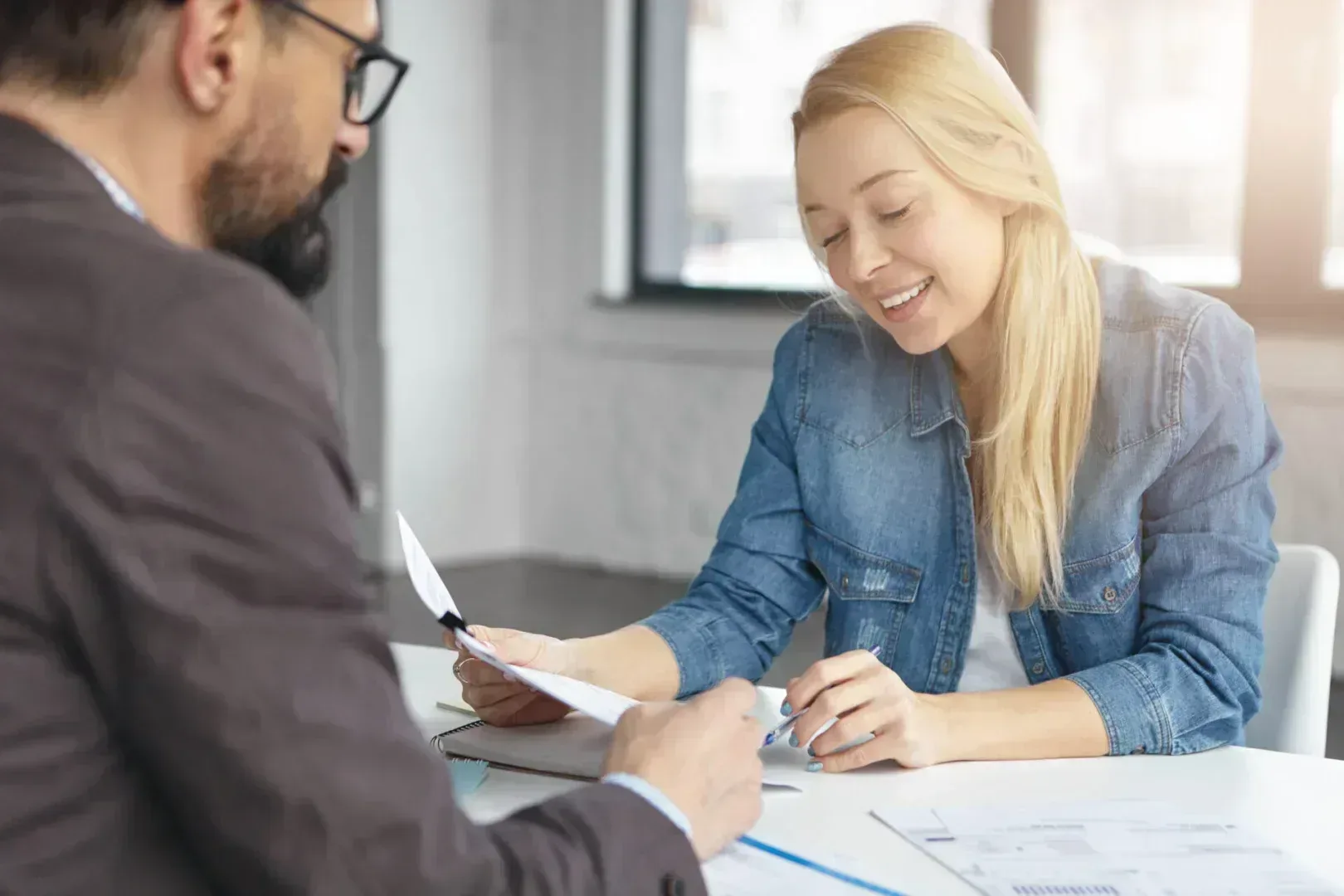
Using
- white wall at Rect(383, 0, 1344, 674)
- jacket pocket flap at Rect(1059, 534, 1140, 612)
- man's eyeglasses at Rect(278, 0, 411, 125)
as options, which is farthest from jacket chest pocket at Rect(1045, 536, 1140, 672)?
white wall at Rect(383, 0, 1344, 674)

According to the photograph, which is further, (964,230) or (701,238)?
(701,238)

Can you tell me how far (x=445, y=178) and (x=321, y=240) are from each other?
4.65 metres

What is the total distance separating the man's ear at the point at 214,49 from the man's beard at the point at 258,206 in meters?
0.04

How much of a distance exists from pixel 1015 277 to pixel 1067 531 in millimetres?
269

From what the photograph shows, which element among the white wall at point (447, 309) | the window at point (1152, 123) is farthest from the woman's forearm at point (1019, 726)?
the white wall at point (447, 309)

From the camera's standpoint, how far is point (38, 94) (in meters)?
0.77

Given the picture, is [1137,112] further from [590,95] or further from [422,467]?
[422,467]

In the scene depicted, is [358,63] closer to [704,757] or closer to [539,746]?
[704,757]

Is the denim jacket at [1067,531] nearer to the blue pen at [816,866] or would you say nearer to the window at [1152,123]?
the blue pen at [816,866]

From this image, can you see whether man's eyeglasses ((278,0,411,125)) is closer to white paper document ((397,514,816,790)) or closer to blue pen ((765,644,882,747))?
white paper document ((397,514,816,790))

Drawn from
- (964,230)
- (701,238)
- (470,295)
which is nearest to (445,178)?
(470,295)

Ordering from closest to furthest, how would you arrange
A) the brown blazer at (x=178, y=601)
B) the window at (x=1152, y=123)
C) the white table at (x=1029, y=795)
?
1. the brown blazer at (x=178, y=601)
2. the white table at (x=1029, y=795)
3. the window at (x=1152, y=123)

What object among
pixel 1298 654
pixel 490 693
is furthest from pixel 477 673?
pixel 1298 654

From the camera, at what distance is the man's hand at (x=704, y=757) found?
915mm
